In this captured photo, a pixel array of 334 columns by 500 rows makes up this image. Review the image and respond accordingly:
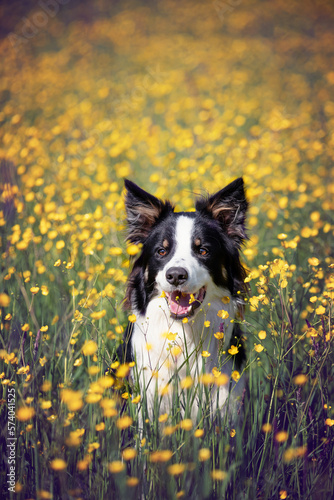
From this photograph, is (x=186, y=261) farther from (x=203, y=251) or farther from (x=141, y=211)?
(x=141, y=211)

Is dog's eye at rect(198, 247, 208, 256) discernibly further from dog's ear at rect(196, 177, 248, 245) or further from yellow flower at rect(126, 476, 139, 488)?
yellow flower at rect(126, 476, 139, 488)

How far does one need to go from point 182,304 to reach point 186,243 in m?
0.39

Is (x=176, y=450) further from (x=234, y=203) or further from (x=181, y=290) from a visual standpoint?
(x=234, y=203)

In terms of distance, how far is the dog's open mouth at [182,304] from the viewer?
95.6 inches

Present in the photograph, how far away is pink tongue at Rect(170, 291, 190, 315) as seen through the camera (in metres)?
2.46

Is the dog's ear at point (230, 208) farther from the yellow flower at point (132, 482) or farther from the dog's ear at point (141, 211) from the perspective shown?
the yellow flower at point (132, 482)

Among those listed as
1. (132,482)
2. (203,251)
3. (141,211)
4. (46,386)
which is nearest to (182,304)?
(203,251)

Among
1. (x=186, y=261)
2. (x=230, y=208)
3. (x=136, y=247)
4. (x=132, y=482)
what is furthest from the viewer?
(x=230, y=208)

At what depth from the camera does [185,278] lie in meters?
2.35

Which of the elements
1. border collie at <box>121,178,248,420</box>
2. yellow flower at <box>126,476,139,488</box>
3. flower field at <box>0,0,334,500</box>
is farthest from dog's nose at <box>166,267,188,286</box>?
yellow flower at <box>126,476,139,488</box>

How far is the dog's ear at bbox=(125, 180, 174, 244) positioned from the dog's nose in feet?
2.10

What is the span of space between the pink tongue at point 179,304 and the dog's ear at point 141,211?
1.93ft

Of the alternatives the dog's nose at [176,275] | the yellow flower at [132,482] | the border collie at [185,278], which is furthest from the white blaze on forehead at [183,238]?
the yellow flower at [132,482]

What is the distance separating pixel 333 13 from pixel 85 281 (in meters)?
6.72
